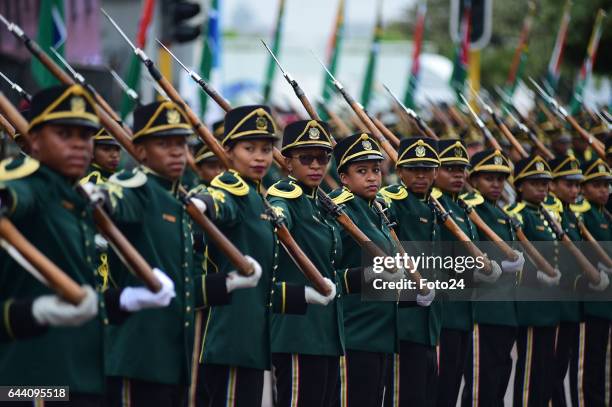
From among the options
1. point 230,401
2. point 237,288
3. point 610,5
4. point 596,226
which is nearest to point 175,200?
point 237,288

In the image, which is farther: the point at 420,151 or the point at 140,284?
the point at 420,151

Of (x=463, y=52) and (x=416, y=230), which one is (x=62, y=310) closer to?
(x=416, y=230)

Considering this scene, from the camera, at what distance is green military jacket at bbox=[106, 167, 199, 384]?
5.78 metres

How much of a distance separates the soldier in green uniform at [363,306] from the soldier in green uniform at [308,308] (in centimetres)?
31

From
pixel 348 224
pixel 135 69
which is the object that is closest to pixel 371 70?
pixel 135 69

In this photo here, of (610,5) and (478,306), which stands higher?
(610,5)

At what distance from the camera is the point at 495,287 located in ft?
29.6

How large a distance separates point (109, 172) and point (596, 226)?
158 inches

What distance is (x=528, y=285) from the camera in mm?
9328

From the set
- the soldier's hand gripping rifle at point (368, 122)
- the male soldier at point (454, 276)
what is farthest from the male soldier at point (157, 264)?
the soldier's hand gripping rifle at point (368, 122)

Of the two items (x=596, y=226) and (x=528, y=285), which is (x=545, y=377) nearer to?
(x=528, y=285)

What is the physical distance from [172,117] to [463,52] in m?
13.0

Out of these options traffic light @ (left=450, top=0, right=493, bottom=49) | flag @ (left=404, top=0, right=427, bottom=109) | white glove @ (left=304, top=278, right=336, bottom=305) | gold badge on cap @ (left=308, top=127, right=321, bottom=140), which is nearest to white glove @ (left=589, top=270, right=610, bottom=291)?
gold badge on cap @ (left=308, top=127, right=321, bottom=140)

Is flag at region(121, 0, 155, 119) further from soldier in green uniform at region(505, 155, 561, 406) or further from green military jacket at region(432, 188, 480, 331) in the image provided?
soldier in green uniform at region(505, 155, 561, 406)
